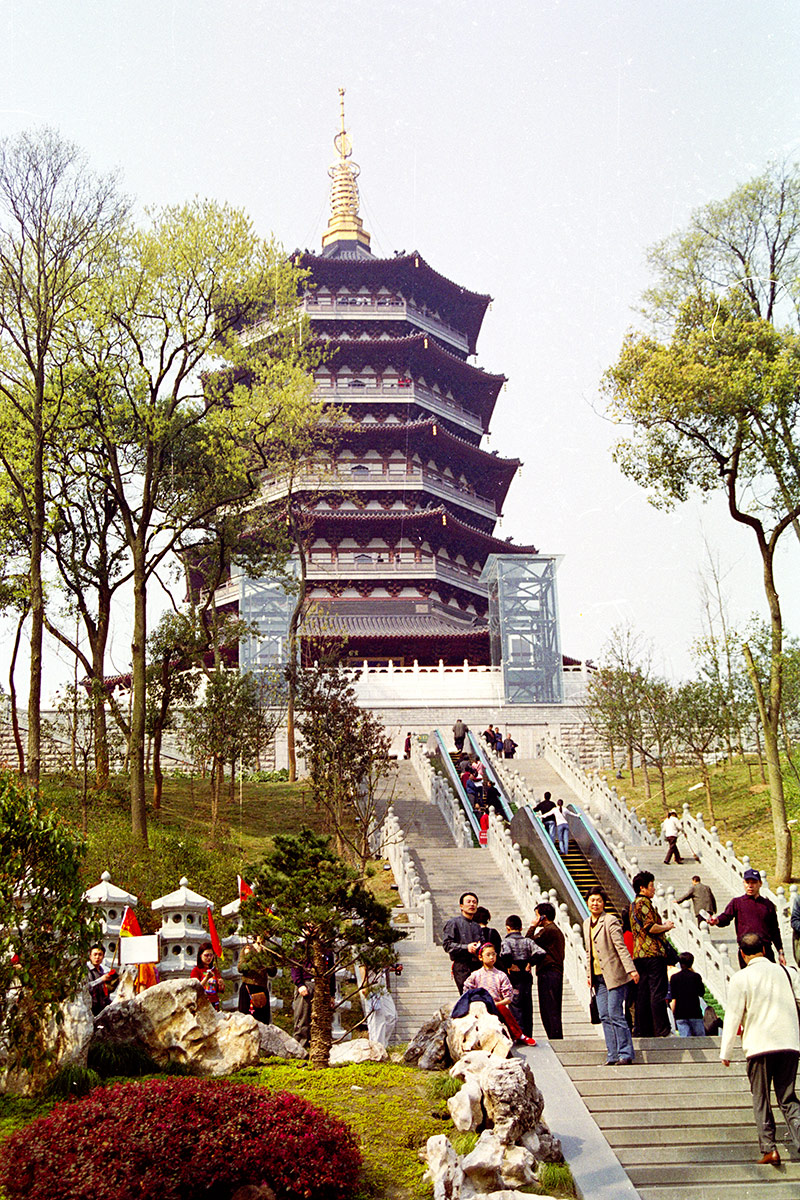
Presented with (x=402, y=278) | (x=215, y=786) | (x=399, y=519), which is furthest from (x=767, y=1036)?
(x=402, y=278)

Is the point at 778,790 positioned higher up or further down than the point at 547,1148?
higher up

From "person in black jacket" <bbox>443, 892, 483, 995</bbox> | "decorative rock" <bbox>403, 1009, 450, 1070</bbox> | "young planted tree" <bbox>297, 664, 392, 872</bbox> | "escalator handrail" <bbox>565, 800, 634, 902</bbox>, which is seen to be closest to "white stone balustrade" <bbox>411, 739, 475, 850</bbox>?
"young planted tree" <bbox>297, 664, 392, 872</bbox>

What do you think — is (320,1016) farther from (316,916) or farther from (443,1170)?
(443,1170)

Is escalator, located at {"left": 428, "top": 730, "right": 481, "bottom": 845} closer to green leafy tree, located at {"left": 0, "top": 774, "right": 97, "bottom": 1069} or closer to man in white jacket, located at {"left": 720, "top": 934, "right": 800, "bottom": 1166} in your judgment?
green leafy tree, located at {"left": 0, "top": 774, "right": 97, "bottom": 1069}

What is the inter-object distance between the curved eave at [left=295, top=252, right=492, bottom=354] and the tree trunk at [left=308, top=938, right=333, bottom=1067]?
116ft

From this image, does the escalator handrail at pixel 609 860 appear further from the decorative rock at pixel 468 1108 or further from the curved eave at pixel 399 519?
the curved eave at pixel 399 519

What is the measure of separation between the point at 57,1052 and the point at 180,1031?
0.98 meters

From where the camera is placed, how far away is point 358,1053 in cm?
950

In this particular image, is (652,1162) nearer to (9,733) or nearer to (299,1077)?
(299,1077)

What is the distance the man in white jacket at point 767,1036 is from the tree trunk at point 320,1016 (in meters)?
3.56

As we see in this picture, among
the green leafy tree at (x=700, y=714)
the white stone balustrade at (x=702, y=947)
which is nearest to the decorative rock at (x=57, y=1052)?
the white stone balustrade at (x=702, y=947)

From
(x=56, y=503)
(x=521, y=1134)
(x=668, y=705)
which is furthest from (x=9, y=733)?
(x=521, y=1134)

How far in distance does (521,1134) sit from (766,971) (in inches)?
70.7

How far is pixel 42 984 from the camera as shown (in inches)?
311
